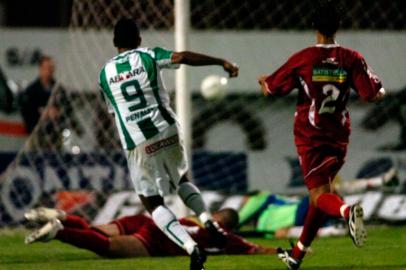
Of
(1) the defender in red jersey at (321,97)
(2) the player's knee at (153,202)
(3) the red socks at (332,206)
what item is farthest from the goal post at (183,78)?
(3) the red socks at (332,206)

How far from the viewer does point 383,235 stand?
39.5 ft

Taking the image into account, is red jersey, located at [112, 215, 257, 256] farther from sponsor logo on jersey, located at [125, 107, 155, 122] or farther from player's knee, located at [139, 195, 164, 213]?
sponsor logo on jersey, located at [125, 107, 155, 122]

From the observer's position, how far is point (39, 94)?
16.8m

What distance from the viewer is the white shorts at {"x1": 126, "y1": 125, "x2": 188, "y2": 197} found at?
29.5 feet

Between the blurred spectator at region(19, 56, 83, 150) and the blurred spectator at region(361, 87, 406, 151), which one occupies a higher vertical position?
the blurred spectator at region(19, 56, 83, 150)

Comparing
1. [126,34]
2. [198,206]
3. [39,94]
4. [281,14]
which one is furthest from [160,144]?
[281,14]

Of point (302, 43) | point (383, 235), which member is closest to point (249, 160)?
point (383, 235)

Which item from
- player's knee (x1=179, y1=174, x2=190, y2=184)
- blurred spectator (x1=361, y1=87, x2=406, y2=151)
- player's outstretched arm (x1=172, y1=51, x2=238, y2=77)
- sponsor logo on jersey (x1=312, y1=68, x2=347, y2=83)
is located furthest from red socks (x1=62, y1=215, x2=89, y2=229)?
blurred spectator (x1=361, y1=87, x2=406, y2=151)

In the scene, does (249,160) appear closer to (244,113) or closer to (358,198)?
(358,198)

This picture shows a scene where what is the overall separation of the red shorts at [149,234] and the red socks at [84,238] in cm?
30

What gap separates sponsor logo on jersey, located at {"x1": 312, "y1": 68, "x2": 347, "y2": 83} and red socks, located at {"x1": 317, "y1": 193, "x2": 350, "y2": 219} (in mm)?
711

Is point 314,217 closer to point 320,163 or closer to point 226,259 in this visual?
point 320,163

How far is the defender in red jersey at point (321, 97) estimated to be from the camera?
862 centimetres

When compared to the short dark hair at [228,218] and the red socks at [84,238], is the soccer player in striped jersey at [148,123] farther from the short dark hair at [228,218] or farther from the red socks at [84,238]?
the short dark hair at [228,218]
